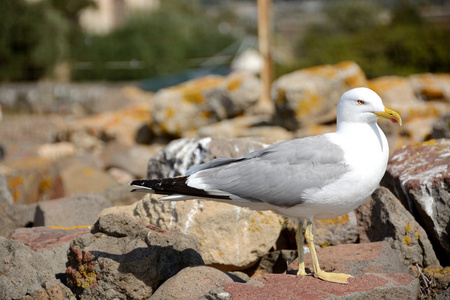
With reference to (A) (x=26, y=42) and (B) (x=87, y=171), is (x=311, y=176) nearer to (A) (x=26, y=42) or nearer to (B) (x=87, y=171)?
(B) (x=87, y=171)

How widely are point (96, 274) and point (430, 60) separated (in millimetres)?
16271

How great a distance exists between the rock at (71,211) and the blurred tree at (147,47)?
15.0 meters

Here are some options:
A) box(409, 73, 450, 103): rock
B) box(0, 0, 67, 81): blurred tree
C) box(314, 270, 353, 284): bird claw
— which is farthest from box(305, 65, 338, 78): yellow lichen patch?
box(0, 0, 67, 81): blurred tree

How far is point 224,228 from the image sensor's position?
484cm

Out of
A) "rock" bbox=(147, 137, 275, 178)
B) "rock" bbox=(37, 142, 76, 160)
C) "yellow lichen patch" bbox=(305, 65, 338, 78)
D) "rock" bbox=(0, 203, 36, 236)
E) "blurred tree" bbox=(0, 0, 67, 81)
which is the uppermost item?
"blurred tree" bbox=(0, 0, 67, 81)

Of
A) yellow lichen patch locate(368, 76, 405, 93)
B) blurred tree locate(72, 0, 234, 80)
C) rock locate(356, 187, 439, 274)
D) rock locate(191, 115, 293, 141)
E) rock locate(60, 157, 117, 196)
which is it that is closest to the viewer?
rock locate(356, 187, 439, 274)

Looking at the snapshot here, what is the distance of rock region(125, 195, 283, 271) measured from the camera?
4789 millimetres

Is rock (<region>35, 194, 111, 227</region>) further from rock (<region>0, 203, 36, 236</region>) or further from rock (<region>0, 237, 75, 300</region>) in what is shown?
rock (<region>0, 237, 75, 300</region>)

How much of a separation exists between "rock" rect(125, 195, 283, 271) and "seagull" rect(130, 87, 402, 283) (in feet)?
2.07

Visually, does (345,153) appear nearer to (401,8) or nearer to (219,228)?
(219,228)

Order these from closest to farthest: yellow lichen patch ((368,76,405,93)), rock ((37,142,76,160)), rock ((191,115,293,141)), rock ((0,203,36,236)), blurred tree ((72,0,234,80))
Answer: rock ((0,203,36,236)) < rock ((191,115,293,141)) < yellow lichen patch ((368,76,405,93)) < rock ((37,142,76,160)) < blurred tree ((72,0,234,80))

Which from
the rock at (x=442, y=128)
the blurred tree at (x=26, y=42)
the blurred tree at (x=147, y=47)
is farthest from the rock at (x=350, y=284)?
the blurred tree at (x=147, y=47)

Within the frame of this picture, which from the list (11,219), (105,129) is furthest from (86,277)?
(105,129)

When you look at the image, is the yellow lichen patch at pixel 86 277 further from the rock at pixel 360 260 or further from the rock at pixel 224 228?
the rock at pixel 360 260
